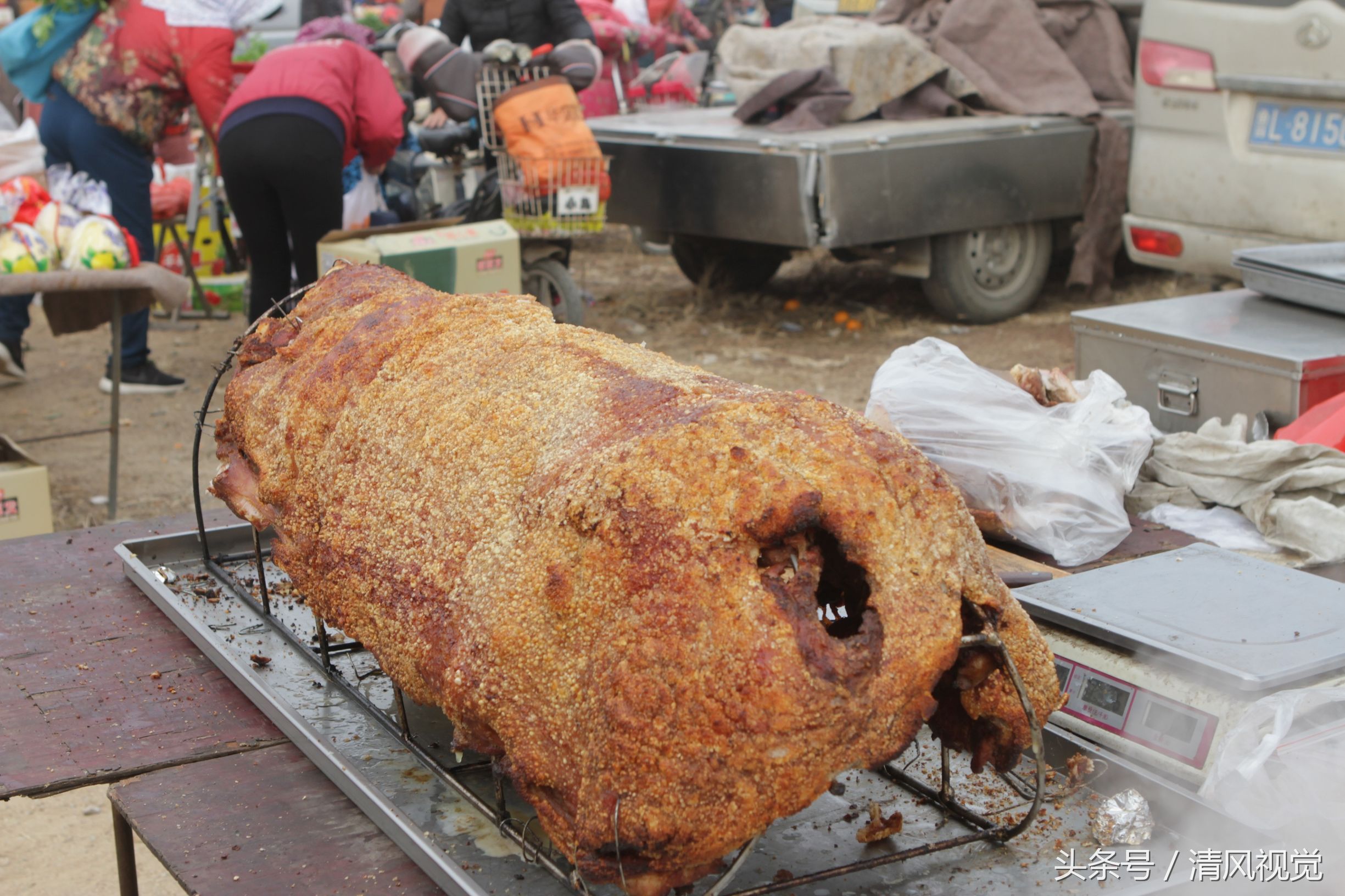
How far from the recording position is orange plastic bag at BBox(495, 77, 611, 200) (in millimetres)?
6098

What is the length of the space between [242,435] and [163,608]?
0.40 metres

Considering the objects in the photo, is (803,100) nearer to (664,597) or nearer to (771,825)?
(771,825)

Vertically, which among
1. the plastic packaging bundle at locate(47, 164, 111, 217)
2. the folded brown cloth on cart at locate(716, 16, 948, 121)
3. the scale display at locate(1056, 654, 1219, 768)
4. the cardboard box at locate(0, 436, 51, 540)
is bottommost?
the cardboard box at locate(0, 436, 51, 540)

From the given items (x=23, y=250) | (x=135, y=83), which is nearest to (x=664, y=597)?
(x=23, y=250)

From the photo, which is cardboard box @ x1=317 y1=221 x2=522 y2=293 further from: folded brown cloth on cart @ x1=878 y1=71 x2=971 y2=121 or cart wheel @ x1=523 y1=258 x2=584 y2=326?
folded brown cloth on cart @ x1=878 y1=71 x2=971 y2=121

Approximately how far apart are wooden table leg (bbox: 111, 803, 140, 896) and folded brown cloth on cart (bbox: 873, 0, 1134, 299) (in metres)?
6.21

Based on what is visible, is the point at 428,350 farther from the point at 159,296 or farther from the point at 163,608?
the point at 159,296

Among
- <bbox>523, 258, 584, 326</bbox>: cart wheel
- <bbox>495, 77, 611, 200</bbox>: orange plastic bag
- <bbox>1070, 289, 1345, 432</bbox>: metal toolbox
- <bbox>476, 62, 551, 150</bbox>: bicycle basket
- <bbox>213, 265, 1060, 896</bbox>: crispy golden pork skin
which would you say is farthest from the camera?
<bbox>523, 258, 584, 326</bbox>: cart wheel

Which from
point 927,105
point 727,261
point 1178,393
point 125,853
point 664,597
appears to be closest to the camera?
point 664,597

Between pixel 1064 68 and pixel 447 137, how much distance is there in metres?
3.51

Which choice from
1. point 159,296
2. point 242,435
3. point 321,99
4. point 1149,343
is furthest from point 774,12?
point 242,435

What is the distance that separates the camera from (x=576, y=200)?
246 inches

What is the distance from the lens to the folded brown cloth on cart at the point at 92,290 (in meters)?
4.36

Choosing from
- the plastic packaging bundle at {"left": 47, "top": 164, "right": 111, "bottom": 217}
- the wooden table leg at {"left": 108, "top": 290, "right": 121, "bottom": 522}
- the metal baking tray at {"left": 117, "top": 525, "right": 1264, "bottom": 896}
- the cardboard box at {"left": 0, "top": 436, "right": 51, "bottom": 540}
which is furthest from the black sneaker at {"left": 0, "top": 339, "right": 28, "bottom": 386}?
the metal baking tray at {"left": 117, "top": 525, "right": 1264, "bottom": 896}
